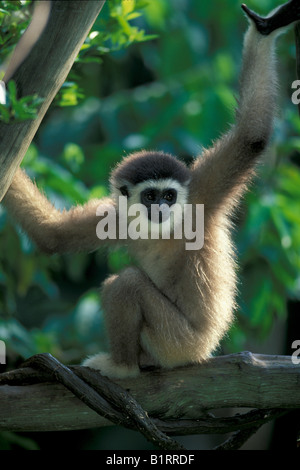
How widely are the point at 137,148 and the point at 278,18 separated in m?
4.28

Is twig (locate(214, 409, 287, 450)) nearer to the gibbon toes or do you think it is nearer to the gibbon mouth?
the gibbon toes

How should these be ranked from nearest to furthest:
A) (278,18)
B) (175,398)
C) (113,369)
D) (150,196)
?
(175,398) → (278,18) → (113,369) → (150,196)

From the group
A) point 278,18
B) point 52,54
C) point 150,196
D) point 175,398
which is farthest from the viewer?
point 150,196

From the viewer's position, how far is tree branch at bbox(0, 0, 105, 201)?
3.10 meters

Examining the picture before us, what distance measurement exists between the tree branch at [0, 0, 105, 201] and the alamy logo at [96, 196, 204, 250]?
1645mm

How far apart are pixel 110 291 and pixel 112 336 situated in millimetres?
284

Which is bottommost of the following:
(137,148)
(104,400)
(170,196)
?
(104,400)

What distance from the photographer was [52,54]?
124 inches

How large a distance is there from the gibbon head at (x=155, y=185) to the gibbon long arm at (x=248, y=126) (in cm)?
18

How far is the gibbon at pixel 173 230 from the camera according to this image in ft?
13.8

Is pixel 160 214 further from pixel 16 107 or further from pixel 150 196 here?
pixel 16 107

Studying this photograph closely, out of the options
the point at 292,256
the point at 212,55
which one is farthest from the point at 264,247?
the point at 212,55

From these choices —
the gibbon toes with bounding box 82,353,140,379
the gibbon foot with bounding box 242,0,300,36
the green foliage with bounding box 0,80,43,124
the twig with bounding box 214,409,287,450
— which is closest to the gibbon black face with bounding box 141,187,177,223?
the gibbon toes with bounding box 82,353,140,379

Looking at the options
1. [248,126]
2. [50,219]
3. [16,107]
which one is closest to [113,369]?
[50,219]
